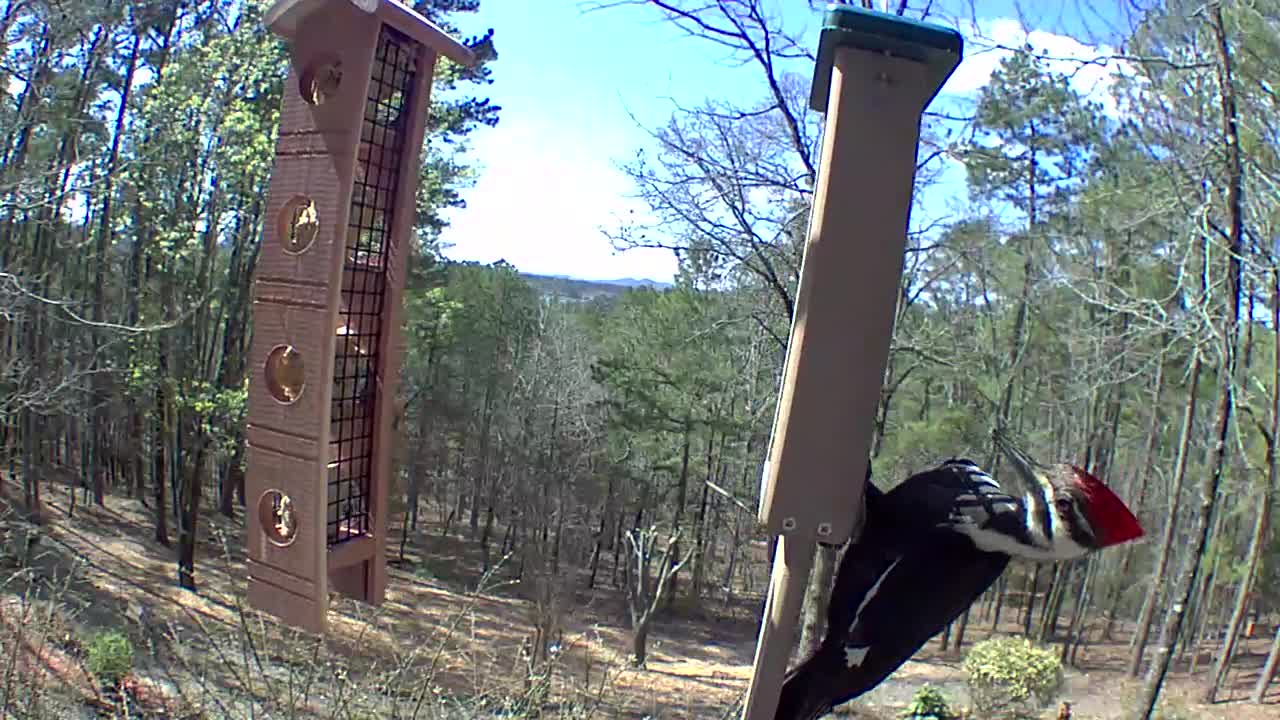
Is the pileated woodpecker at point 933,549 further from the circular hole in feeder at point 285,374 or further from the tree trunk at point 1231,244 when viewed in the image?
the tree trunk at point 1231,244

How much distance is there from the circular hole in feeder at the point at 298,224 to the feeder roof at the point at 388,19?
0.41 meters

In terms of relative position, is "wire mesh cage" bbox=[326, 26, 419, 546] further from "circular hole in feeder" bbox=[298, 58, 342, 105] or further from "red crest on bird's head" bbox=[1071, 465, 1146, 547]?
"red crest on bird's head" bbox=[1071, 465, 1146, 547]

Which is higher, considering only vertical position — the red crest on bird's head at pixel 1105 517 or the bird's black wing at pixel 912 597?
the red crest on bird's head at pixel 1105 517

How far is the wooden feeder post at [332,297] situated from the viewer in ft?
6.13

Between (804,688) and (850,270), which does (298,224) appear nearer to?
(850,270)

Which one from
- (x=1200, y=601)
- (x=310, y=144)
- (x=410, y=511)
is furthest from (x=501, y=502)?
(x=310, y=144)


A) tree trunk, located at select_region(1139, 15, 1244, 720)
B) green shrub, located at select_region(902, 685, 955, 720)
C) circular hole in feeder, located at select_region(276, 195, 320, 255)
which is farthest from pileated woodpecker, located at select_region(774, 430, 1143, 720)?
green shrub, located at select_region(902, 685, 955, 720)

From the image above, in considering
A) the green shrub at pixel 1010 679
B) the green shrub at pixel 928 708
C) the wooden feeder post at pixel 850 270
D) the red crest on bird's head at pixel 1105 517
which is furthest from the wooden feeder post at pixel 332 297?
the green shrub at pixel 1010 679

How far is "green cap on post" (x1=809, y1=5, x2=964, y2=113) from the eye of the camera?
1.38 metres

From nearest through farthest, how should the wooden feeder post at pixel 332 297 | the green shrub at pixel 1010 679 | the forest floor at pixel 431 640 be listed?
the wooden feeder post at pixel 332 297, the forest floor at pixel 431 640, the green shrub at pixel 1010 679

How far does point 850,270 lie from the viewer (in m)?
1.37

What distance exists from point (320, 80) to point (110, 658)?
4.76 meters

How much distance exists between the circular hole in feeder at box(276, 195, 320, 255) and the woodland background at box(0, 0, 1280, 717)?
48.9 inches

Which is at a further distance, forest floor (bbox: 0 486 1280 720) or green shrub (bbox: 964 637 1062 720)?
green shrub (bbox: 964 637 1062 720)
